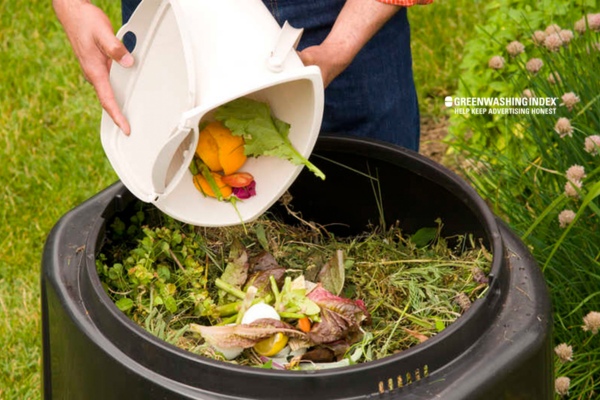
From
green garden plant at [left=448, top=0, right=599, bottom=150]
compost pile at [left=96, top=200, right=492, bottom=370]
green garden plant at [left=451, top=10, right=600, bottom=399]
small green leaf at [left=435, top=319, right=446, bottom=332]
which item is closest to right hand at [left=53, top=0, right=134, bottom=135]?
compost pile at [left=96, top=200, right=492, bottom=370]

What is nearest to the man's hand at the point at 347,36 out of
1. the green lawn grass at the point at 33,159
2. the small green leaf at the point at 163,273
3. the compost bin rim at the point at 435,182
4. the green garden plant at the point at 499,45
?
the compost bin rim at the point at 435,182

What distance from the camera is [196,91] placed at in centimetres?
136

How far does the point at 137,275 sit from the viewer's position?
1.57 meters

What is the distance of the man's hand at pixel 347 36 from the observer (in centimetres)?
168

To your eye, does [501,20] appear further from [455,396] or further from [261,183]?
[455,396]

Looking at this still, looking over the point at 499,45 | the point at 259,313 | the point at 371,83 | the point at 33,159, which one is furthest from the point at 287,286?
the point at 33,159

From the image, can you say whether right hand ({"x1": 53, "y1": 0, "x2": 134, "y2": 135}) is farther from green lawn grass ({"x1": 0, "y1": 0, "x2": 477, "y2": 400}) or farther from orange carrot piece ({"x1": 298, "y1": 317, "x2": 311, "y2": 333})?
green lawn grass ({"x1": 0, "y1": 0, "x2": 477, "y2": 400})

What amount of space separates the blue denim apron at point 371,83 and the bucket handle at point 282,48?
25.2 inches

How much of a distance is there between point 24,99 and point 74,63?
278 millimetres

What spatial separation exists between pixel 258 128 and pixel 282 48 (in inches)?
6.0

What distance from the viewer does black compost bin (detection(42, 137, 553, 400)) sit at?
1254mm

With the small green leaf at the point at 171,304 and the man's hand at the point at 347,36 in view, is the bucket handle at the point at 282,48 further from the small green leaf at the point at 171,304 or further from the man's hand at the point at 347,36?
the small green leaf at the point at 171,304

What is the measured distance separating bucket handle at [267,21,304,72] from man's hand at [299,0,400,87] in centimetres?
23

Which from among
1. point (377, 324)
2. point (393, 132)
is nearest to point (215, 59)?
point (377, 324)
